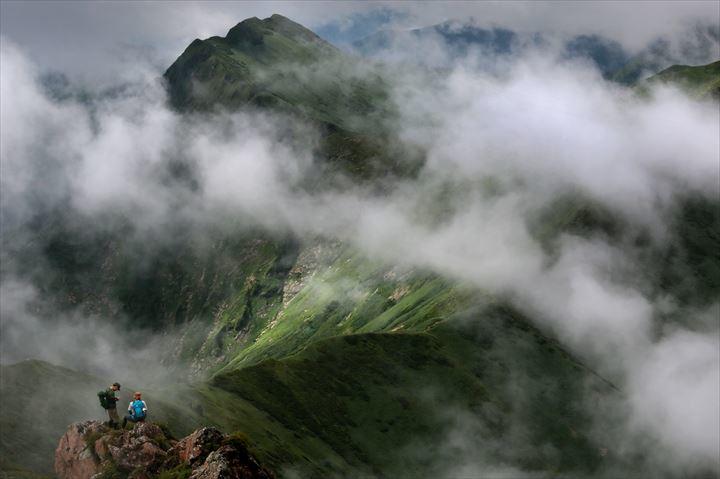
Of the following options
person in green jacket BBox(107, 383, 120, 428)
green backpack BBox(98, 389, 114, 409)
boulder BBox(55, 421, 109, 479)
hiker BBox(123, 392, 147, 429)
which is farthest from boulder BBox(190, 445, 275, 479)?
boulder BBox(55, 421, 109, 479)

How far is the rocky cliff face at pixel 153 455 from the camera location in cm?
6481

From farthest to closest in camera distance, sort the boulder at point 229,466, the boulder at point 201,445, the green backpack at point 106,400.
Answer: the green backpack at point 106,400, the boulder at point 201,445, the boulder at point 229,466

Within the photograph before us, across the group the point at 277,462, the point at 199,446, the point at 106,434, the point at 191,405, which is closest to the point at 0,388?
the point at 191,405

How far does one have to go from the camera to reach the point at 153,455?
228 ft

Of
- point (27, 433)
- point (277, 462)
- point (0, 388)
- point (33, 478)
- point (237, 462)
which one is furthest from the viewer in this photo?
point (277, 462)

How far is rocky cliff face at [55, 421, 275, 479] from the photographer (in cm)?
6481

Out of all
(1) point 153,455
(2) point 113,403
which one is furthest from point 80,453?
(1) point 153,455

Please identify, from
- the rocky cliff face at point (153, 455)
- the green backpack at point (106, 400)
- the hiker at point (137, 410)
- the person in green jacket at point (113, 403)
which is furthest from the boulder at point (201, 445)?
the green backpack at point (106, 400)

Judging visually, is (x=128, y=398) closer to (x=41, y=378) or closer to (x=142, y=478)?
(x=41, y=378)

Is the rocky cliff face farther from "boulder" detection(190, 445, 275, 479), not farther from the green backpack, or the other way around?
the green backpack

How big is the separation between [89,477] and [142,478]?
24.8ft

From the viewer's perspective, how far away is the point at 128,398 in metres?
174

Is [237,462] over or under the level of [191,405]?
under

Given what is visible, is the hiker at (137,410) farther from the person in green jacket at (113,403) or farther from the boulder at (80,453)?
the boulder at (80,453)
